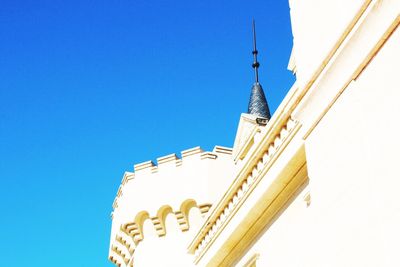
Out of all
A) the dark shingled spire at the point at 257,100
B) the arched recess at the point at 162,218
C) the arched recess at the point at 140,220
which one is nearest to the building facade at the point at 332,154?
the arched recess at the point at 162,218

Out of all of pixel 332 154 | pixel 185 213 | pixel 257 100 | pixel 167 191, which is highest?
pixel 257 100

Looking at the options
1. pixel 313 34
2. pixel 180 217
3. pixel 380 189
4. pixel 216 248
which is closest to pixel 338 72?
pixel 313 34

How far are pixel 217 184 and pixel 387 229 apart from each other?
30.6 ft

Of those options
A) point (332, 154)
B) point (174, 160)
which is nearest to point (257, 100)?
point (174, 160)

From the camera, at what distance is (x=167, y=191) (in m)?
12.6

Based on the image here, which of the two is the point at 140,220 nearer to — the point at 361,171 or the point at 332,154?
the point at 332,154

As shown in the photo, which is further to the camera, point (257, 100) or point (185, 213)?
point (257, 100)

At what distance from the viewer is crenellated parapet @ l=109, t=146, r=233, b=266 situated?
12172 mm

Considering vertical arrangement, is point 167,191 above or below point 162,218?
above

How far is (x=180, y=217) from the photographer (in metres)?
12.1

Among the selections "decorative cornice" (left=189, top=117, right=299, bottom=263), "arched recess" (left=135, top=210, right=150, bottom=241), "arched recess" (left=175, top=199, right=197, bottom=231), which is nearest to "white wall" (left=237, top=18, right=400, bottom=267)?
Answer: "decorative cornice" (left=189, top=117, right=299, bottom=263)

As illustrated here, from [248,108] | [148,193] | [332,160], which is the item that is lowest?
[332,160]

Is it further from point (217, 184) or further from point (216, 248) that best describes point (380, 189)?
point (217, 184)

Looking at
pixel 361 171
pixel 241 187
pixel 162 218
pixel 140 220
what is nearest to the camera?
pixel 361 171
